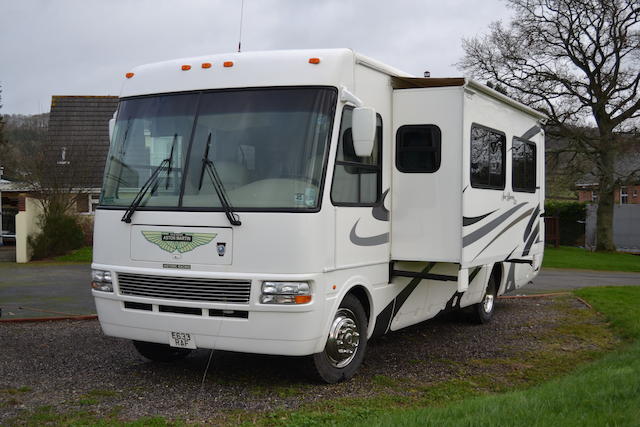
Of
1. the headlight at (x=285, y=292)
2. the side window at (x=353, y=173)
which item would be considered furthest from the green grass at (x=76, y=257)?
the headlight at (x=285, y=292)

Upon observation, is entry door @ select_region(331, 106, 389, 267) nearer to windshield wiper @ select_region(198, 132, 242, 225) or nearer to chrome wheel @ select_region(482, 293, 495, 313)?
windshield wiper @ select_region(198, 132, 242, 225)

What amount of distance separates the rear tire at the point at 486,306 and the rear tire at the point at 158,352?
14.2 ft

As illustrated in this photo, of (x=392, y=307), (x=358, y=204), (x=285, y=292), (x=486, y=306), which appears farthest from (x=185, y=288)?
(x=486, y=306)

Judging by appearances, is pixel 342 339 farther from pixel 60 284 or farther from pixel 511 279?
pixel 60 284

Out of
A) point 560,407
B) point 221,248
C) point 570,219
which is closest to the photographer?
point 560,407

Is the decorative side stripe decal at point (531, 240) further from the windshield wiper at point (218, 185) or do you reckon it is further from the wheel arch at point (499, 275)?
the windshield wiper at point (218, 185)

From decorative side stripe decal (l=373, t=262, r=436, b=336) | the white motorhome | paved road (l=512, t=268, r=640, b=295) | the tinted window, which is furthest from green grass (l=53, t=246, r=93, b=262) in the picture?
the tinted window

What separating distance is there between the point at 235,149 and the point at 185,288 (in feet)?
4.33

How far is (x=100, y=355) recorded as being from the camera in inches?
319

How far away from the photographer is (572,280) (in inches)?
Answer: 723

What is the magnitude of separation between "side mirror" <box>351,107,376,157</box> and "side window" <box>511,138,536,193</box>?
4.01m

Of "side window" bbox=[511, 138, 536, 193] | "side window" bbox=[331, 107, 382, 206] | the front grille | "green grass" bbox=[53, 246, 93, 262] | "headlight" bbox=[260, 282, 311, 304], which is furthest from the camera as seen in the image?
"green grass" bbox=[53, 246, 93, 262]

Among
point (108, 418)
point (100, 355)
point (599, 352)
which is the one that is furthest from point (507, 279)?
point (108, 418)

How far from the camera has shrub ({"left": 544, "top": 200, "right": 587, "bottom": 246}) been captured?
118 ft
